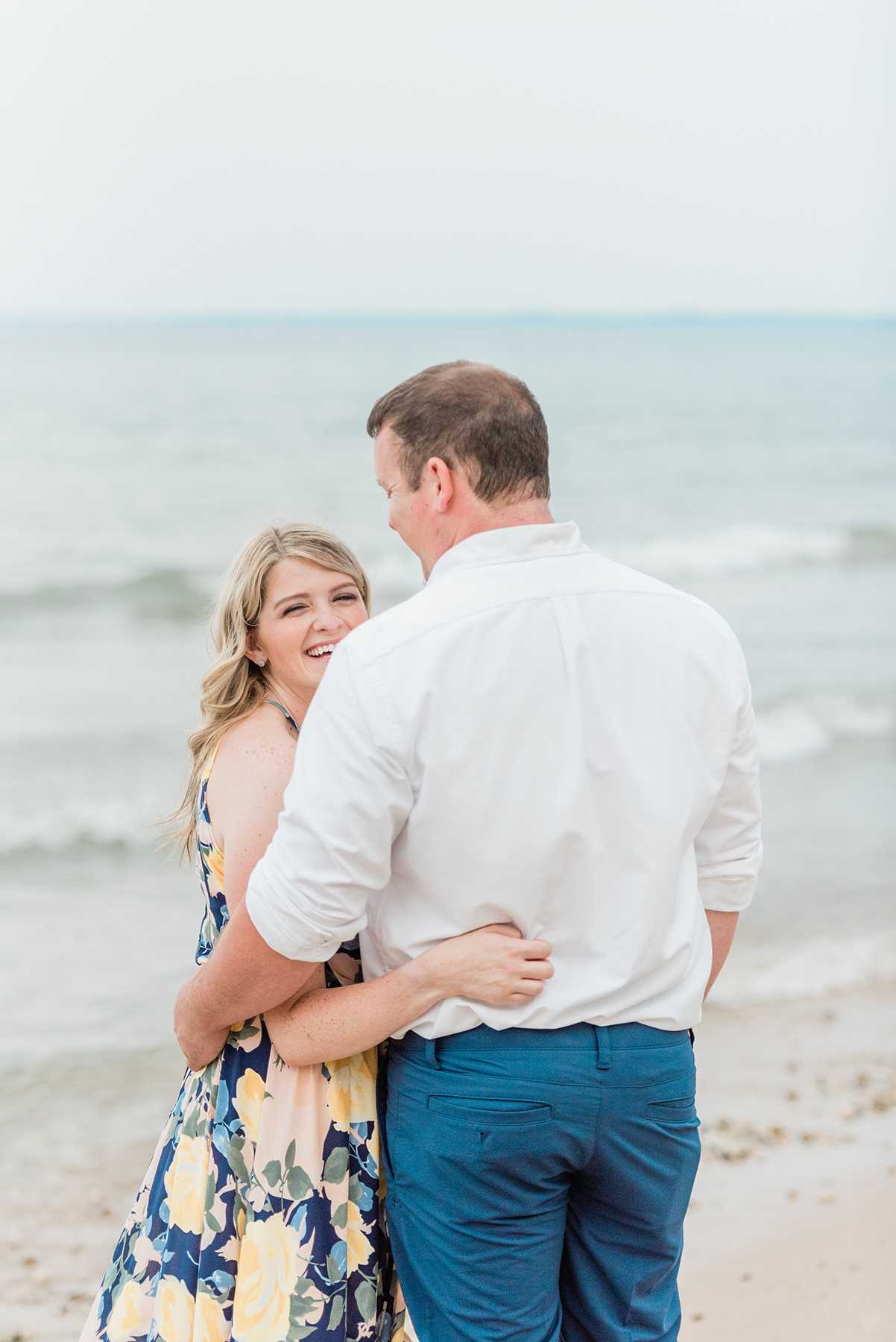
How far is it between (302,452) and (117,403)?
14.6 feet

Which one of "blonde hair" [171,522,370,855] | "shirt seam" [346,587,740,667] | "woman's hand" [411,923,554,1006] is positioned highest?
"shirt seam" [346,587,740,667]

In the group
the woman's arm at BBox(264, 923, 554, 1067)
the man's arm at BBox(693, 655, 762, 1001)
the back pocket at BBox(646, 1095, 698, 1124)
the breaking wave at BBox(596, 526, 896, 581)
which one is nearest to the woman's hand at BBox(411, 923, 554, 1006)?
the woman's arm at BBox(264, 923, 554, 1067)

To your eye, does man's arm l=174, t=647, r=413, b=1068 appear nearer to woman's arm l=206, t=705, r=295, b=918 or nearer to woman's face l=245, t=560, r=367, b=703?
woman's arm l=206, t=705, r=295, b=918

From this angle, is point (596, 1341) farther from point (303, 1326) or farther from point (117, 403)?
point (117, 403)

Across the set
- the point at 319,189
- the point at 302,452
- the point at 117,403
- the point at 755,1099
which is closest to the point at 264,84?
the point at 319,189

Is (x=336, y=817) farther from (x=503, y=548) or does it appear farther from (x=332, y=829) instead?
(x=503, y=548)

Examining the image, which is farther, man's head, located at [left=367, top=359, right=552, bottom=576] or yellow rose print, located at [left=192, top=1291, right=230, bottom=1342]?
yellow rose print, located at [left=192, top=1291, right=230, bottom=1342]

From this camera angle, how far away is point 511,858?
4.63 ft

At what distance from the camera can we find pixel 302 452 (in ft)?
63.3

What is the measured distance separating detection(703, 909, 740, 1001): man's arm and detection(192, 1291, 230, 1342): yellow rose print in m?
0.86

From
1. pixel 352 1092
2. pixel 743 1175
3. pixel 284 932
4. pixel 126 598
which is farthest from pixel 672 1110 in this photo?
pixel 126 598

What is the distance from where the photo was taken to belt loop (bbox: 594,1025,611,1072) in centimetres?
147

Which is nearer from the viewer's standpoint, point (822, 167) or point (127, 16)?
point (127, 16)

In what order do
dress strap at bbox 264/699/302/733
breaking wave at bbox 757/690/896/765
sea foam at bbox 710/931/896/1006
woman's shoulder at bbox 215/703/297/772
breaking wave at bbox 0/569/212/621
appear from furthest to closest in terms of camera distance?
breaking wave at bbox 0/569/212/621 → breaking wave at bbox 757/690/896/765 → sea foam at bbox 710/931/896/1006 → dress strap at bbox 264/699/302/733 → woman's shoulder at bbox 215/703/297/772
